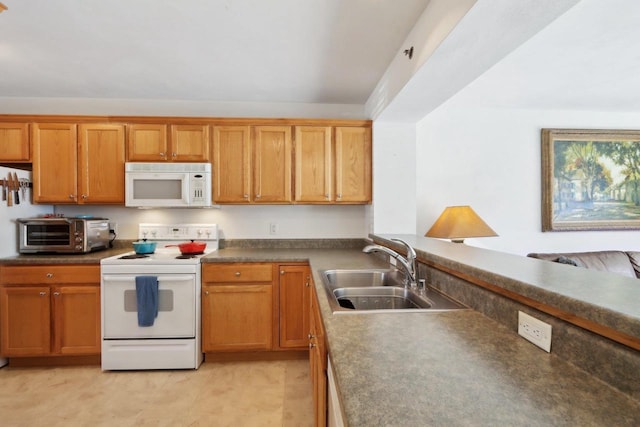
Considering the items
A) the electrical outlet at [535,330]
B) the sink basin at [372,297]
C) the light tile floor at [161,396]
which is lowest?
the light tile floor at [161,396]

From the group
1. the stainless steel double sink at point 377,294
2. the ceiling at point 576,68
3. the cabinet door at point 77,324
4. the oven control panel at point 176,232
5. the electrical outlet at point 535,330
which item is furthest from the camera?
the oven control panel at point 176,232

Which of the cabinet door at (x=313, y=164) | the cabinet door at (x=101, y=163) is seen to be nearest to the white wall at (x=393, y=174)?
the cabinet door at (x=313, y=164)

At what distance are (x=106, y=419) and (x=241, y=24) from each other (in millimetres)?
2558

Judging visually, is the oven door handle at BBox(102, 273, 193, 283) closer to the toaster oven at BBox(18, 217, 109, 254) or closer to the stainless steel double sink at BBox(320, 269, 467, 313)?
the toaster oven at BBox(18, 217, 109, 254)

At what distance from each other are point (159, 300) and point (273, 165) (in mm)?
1481

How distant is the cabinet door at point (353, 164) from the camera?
294 centimetres

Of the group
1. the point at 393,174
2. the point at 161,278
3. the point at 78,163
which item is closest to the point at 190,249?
the point at 161,278

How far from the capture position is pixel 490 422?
59cm

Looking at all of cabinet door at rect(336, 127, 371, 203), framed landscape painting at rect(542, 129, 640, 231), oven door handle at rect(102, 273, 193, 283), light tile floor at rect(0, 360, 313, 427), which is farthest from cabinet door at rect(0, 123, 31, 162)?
framed landscape painting at rect(542, 129, 640, 231)

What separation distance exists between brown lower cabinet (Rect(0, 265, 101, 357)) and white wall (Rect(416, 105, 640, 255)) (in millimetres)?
3149

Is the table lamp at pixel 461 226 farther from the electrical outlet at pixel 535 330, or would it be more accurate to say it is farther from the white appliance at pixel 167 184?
the white appliance at pixel 167 184

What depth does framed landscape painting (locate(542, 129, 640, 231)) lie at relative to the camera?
3.31m

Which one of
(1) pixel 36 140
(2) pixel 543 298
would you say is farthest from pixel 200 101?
(2) pixel 543 298

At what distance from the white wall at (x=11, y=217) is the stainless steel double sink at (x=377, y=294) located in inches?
105
